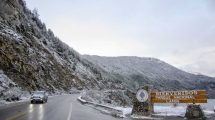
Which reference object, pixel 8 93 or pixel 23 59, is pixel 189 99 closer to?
pixel 8 93

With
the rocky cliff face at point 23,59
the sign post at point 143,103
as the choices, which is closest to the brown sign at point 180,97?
the sign post at point 143,103

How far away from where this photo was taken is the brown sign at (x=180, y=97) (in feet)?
63.0

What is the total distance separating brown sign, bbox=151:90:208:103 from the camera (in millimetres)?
19188

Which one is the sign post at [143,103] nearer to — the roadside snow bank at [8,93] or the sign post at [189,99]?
the sign post at [189,99]

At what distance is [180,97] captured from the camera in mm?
20531

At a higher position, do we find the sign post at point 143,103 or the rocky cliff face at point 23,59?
the rocky cliff face at point 23,59

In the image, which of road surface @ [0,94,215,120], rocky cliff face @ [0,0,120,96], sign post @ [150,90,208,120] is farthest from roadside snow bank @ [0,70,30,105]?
sign post @ [150,90,208,120]

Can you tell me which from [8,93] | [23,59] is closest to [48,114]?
[8,93]

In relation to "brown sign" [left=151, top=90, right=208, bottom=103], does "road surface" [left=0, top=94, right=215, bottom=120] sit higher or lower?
lower

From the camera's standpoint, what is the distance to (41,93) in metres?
39.3

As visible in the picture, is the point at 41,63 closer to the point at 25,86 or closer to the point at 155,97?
the point at 25,86

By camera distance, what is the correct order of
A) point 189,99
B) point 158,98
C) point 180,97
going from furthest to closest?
point 158,98
point 180,97
point 189,99

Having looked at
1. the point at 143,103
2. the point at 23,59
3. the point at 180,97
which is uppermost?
the point at 23,59

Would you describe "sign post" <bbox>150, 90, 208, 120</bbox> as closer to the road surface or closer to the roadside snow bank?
the road surface
